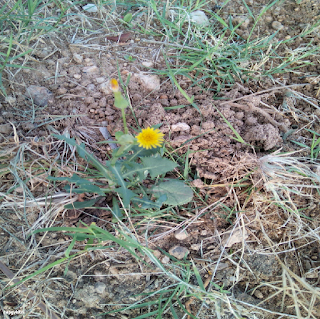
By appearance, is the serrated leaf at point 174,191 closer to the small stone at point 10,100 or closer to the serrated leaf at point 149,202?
A: the serrated leaf at point 149,202

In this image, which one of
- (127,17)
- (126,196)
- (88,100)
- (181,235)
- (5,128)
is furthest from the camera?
(127,17)

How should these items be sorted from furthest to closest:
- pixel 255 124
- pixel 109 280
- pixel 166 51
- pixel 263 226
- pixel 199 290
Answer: pixel 166 51 < pixel 255 124 < pixel 263 226 < pixel 109 280 < pixel 199 290

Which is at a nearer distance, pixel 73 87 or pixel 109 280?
pixel 109 280

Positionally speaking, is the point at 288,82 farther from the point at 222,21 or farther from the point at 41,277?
the point at 41,277

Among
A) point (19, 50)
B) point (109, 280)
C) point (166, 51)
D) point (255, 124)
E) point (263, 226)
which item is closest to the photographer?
point (109, 280)

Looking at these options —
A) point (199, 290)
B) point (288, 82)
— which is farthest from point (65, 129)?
point (288, 82)

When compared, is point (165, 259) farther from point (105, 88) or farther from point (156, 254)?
point (105, 88)

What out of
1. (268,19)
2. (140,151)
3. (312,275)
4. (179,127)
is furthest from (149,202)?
(268,19)
